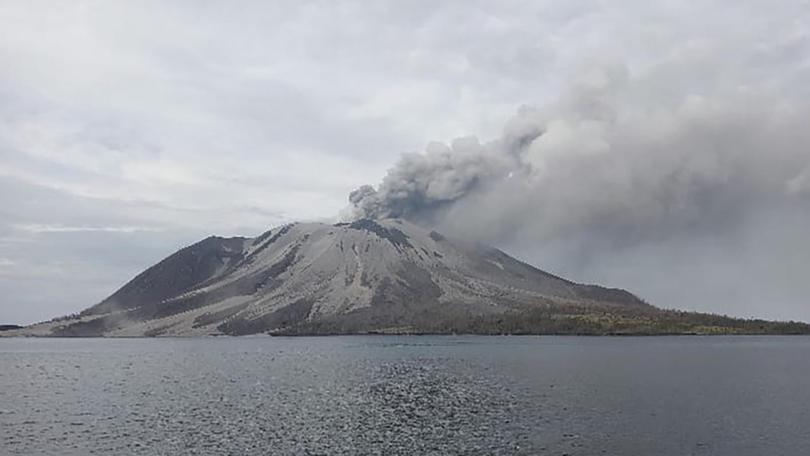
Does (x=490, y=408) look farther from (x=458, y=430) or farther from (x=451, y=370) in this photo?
(x=451, y=370)

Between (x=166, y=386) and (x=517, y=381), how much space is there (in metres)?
40.3

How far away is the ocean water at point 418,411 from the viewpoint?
154ft

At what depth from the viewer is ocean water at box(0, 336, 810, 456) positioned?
4691cm

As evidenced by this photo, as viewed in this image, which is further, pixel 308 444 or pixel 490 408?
pixel 490 408

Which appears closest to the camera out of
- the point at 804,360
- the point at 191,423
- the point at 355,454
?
the point at 355,454

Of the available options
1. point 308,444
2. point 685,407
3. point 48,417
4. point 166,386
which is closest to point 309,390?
point 166,386

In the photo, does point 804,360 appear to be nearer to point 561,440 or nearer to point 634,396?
point 634,396

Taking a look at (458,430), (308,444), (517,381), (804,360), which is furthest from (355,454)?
(804,360)

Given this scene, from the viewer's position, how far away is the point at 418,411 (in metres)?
62.0

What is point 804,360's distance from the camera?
125 meters

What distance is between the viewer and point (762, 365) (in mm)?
111750

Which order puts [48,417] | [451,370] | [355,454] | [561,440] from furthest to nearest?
[451,370]
[48,417]
[561,440]
[355,454]

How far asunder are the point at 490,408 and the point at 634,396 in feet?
55.0

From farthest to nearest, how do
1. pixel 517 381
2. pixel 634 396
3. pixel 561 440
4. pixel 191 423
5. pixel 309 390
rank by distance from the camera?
1. pixel 517 381
2. pixel 309 390
3. pixel 634 396
4. pixel 191 423
5. pixel 561 440
